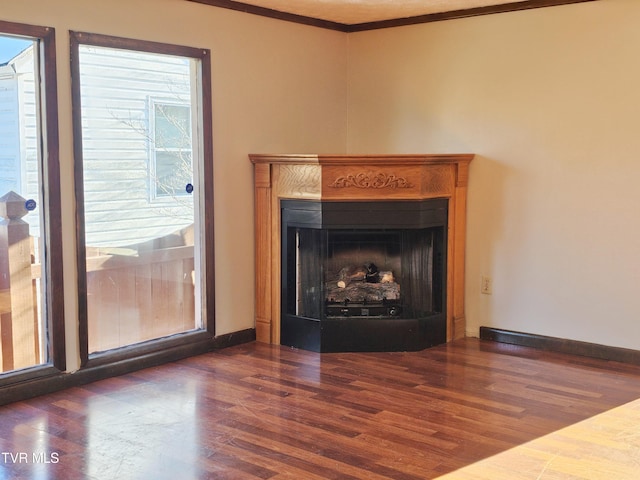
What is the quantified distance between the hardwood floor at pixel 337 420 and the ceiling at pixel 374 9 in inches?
83.4

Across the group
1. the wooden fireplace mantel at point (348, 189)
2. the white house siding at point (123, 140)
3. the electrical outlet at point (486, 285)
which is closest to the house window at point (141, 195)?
the white house siding at point (123, 140)

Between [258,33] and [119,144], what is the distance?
1225 mm

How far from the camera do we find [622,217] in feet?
14.4

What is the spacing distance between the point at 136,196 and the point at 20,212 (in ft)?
2.34

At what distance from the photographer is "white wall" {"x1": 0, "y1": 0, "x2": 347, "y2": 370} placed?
393 cm

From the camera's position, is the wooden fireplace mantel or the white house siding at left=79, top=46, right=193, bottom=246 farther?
the wooden fireplace mantel

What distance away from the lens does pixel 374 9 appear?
483 centimetres

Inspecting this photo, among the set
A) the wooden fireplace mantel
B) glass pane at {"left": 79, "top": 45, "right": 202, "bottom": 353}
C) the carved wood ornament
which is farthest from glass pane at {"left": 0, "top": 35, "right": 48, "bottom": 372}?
the carved wood ornament

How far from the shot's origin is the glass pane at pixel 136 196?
4086 mm

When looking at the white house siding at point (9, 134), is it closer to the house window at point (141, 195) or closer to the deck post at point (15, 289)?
the deck post at point (15, 289)

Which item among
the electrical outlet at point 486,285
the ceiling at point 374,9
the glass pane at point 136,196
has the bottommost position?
the electrical outlet at point 486,285

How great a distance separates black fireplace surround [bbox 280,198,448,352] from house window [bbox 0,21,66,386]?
147 cm

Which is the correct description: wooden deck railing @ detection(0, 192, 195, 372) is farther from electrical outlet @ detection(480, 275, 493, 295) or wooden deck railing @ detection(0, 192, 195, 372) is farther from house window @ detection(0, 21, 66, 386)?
electrical outlet @ detection(480, 275, 493, 295)

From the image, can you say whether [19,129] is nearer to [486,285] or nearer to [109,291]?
[109,291]
